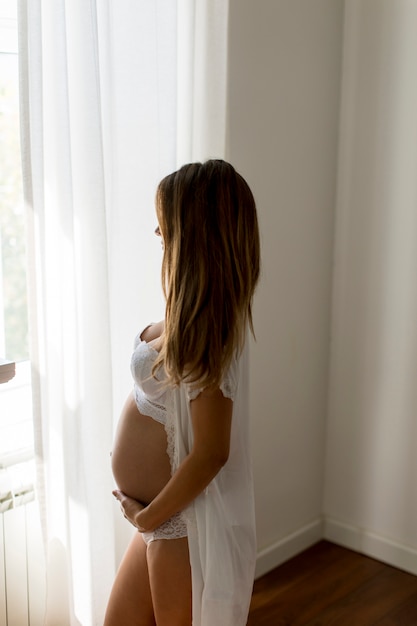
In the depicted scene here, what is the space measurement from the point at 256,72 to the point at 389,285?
0.90 metres

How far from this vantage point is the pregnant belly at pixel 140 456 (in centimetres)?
167

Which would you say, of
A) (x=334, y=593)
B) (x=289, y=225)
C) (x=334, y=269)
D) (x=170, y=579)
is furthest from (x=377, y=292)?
(x=170, y=579)

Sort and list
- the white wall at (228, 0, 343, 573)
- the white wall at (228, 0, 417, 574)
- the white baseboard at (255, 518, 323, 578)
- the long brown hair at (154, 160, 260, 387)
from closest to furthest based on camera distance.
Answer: the long brown hair at (154, 160, 260, 387) → the white wall at (228, 0, 343, 573) → the white wall at (228, 0, 417, 574) → the white baseboard at (255, 518, 323, 578)

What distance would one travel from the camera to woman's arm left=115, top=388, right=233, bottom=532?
1552mm

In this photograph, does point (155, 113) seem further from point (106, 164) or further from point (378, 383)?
point (378, 383)

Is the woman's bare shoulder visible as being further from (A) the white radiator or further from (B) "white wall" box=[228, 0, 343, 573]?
(B) "white wall" box=[228, 0, 343, 573]

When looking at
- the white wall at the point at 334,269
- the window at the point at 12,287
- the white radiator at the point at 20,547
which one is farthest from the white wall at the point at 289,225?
the white radiator at the point at 20,547

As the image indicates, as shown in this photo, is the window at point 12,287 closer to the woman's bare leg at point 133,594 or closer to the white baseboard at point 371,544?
the woman's bare leg at point 133,594

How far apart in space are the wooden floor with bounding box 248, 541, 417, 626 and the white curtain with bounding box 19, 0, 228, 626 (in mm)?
709

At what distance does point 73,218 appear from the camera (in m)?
1.92

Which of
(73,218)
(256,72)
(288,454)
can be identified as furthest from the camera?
(288,454)

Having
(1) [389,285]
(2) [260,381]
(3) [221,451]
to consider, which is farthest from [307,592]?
(3) [221,451]

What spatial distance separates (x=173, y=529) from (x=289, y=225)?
137cm

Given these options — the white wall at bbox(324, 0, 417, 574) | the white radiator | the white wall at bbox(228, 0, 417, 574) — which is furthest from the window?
the white wall at bbox(324, 0, 417, 574)
